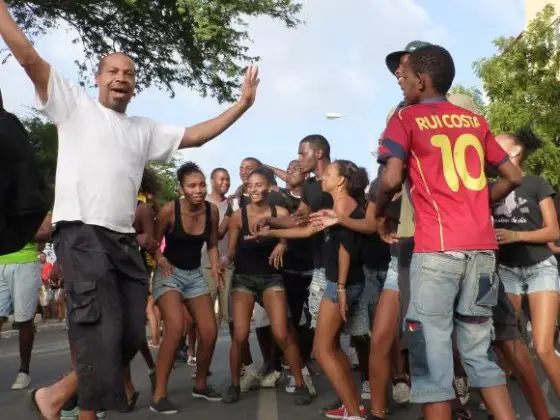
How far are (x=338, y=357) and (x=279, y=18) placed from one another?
39.8 feet

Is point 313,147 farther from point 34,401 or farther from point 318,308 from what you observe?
point 34,401

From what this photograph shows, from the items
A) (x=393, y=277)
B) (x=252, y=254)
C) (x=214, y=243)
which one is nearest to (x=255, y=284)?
(x=252, y=254)

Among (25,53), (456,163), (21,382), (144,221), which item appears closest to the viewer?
(25,53)

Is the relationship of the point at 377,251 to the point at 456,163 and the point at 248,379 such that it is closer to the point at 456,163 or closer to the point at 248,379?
the point at 248,379

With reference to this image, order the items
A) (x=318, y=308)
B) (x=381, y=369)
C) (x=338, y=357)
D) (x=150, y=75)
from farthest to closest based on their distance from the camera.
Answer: (x=150, y=75)
(x=318, y=308)
(x=338, y=357)
(x=381, y=369)

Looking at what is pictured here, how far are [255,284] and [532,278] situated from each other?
2.61 metres

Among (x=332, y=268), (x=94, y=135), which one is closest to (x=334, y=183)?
(x=332, y=268)

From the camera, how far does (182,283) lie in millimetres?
7363

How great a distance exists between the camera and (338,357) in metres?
6.30

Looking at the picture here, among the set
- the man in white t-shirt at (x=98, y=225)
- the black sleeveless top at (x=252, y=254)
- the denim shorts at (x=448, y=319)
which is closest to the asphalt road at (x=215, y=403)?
the man in white t-shirt at (x=98, y=225)

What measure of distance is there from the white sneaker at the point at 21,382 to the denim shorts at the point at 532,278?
4684 mm

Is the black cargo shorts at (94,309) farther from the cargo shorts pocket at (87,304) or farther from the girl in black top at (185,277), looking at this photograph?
the girl in black top at (185,277)

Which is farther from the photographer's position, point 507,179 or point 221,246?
point 221,246

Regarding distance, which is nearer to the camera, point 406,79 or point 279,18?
point 406,79
